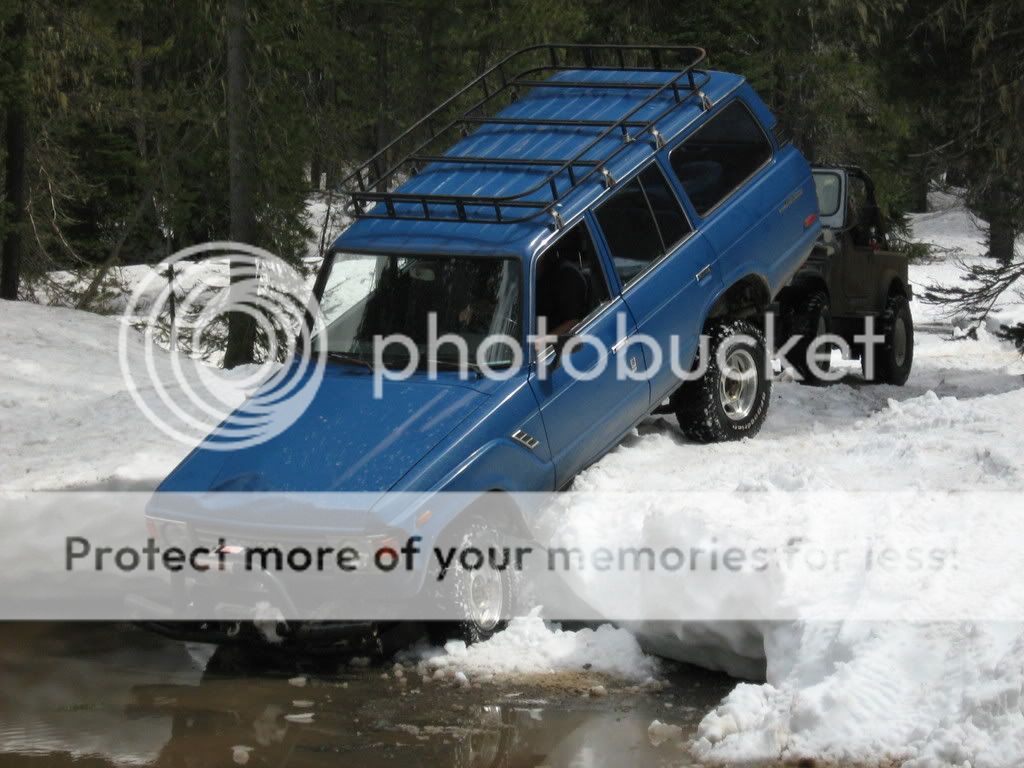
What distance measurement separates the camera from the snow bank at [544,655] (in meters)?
7.54

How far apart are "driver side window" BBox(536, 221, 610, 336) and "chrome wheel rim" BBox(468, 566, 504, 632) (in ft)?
5.06

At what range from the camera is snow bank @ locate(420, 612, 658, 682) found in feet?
24.7

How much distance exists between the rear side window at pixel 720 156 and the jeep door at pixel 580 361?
1.34 m

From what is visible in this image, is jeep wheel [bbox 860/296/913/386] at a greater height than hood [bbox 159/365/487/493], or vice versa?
→ hood [bbox 159/365/487/493]

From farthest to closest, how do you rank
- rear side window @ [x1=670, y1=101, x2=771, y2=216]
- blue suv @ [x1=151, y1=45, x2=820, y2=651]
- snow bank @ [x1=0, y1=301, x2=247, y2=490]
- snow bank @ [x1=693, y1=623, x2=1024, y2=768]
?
1. snow bank @ [x1=0, y1=301, x2=247, y2=490]
2. rear side window @ [x1=670, y1=101, x2=771, y2=216]
3. blue suv @ [x1=151, y1=45, x2=820, y2=651]
4. snow bank @ [x1=693, y1=623, x2=1024, y2=768]

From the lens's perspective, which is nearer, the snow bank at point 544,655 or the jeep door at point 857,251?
the snow bank at point 544,655

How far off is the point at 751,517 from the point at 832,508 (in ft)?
1.48

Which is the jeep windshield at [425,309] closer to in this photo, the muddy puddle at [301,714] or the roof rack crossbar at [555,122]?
the roof rack crossbar at [555,122]

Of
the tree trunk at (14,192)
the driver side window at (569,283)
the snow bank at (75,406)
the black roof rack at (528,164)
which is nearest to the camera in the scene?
the driver side window at (569,283)

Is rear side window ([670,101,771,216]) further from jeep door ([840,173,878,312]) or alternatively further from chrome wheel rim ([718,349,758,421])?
jeep door ([840,173,878,312])

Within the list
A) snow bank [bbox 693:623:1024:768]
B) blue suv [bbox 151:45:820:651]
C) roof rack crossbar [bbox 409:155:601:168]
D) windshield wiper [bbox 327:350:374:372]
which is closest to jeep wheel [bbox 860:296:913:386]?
blue suv [bbox 151:45:820:651]

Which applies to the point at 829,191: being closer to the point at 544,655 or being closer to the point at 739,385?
the point at 739,385

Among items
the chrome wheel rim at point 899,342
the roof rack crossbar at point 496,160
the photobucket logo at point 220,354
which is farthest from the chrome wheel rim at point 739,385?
the chrome wheel rim at point 899,342

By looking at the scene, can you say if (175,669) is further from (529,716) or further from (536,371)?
(536,371)
